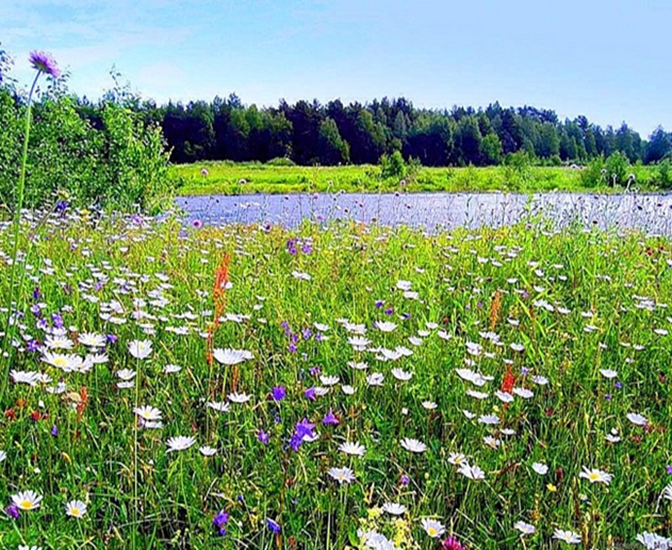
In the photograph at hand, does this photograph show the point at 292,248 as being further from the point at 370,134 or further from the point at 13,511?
the point at 370,134

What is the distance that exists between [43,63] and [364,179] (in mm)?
3966

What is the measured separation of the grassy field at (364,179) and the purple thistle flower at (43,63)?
3.16 metres

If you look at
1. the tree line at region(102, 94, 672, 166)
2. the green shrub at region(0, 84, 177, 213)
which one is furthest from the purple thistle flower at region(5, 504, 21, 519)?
the tree line at region(102, 94, 672, 166)

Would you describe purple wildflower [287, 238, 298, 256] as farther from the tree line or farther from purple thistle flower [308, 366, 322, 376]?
the tree line

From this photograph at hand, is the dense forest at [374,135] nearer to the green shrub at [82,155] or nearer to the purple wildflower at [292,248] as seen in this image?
the green shrub at [82,155]

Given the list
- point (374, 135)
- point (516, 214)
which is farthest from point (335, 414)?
point (374, 135)

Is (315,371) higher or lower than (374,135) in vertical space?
lower

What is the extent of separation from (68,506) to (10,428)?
0.47 metres

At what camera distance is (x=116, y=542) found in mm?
1112

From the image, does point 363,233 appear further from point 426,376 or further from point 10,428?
point 10,428

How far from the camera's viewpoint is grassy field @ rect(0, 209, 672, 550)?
1.17 m

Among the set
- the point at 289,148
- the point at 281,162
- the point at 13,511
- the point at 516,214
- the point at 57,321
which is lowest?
the point at 13,511

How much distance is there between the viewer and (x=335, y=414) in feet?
4.94

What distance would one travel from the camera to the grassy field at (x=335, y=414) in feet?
3.82
